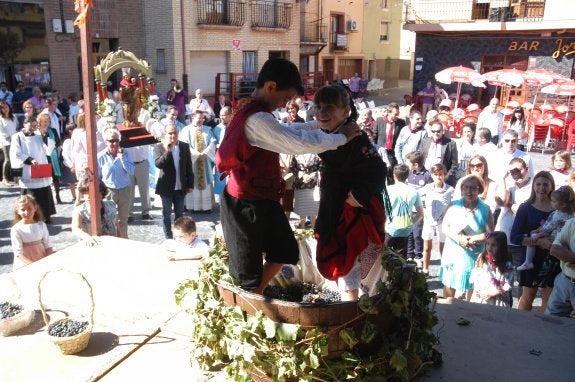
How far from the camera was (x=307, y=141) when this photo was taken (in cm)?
284

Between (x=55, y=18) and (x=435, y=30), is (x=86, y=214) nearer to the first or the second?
(x=55, y=18)

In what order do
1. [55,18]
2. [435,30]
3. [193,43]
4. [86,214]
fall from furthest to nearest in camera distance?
[435,30] → [193,43] → [55,18] → [86,214]

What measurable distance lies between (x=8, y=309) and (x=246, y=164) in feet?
6.80

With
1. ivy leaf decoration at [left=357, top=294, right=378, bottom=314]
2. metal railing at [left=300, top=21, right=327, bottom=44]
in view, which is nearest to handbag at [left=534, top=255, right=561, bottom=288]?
ivy leaf decoration at [left=357, top=294, right=378, bottom=314]

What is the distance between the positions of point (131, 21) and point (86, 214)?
17.0 m

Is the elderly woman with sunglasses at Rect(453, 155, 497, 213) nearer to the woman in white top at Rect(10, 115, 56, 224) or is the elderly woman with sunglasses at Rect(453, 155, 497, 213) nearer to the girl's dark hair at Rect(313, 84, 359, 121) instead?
the girl's dark hair at Rect(313, 84, 359, 121)

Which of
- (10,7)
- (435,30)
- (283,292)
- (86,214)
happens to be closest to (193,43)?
(10,7)

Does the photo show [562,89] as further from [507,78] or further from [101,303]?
[101,303]

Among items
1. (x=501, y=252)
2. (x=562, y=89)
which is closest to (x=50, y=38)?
(x=562, y=89)

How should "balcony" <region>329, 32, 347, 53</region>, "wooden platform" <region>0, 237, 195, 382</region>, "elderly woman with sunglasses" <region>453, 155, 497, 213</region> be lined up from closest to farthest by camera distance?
"wooden platform" <region>0, 237, 195, 382</region> → "elderly woman with sunglasses" <region>453, 155, 497, 213</region> → "balcony" <region>329, 32, 347, 53</region>

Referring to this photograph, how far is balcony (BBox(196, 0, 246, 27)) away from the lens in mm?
23156

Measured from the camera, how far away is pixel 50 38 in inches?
723

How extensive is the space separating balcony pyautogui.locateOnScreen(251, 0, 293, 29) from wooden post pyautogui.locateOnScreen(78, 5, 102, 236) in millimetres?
20945

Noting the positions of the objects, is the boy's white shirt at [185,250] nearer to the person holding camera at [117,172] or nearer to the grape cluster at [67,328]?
the grape cluster at [67,328]
